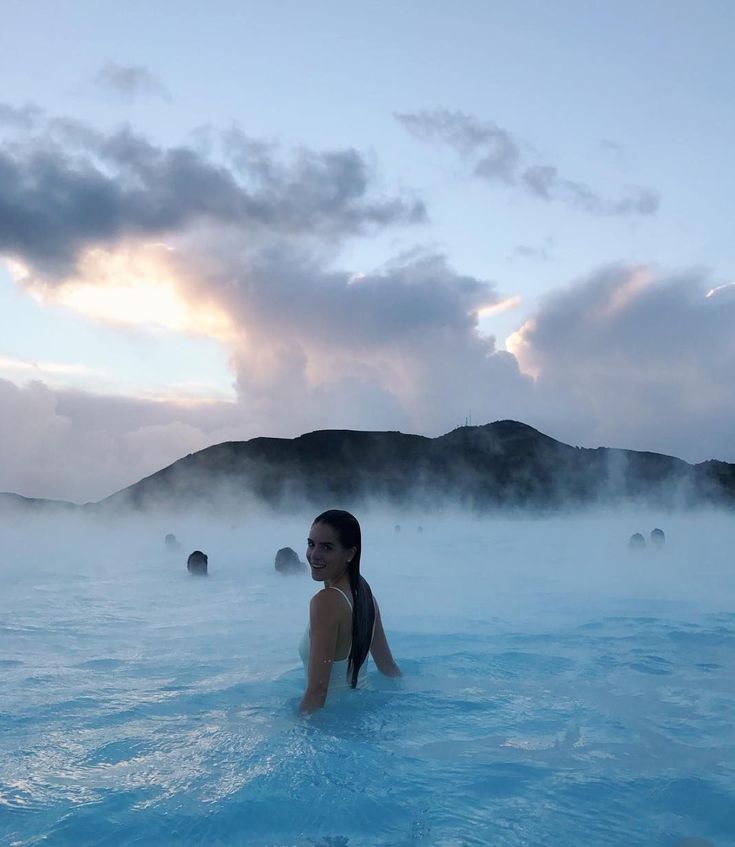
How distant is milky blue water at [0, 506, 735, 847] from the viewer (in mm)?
3492

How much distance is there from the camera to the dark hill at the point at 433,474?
44719 mm

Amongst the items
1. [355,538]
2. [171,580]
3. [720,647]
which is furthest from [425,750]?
[171,580]

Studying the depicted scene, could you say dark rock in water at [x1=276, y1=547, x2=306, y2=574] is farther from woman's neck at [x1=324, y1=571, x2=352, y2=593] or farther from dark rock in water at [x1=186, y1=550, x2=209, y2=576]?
woman's neck at [x1=324, y1=571, x2=352, y2=593]

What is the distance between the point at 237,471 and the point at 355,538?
Result: 43.1 meters

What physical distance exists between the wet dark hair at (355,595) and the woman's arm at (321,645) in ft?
0.51

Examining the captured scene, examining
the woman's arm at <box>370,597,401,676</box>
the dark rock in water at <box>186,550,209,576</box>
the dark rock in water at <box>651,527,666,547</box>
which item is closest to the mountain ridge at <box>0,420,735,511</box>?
the dark rock in water at <box>651,527,666,547</box>

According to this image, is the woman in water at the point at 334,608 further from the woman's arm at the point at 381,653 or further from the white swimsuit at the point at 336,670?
the woman's arm at the point at 381,653

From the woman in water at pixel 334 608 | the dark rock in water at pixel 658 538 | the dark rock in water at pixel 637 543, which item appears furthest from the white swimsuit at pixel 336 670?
the dark rock in water at pixel 658 538

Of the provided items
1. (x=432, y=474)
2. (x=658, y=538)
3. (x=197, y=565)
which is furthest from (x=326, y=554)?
(x=432, y=474)

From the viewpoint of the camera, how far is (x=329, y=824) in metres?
3.45

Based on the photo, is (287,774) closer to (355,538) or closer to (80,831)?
(80,831)

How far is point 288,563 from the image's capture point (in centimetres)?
1497

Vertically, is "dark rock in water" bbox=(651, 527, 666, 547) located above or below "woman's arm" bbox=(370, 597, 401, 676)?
above

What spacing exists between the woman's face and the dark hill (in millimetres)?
39656
